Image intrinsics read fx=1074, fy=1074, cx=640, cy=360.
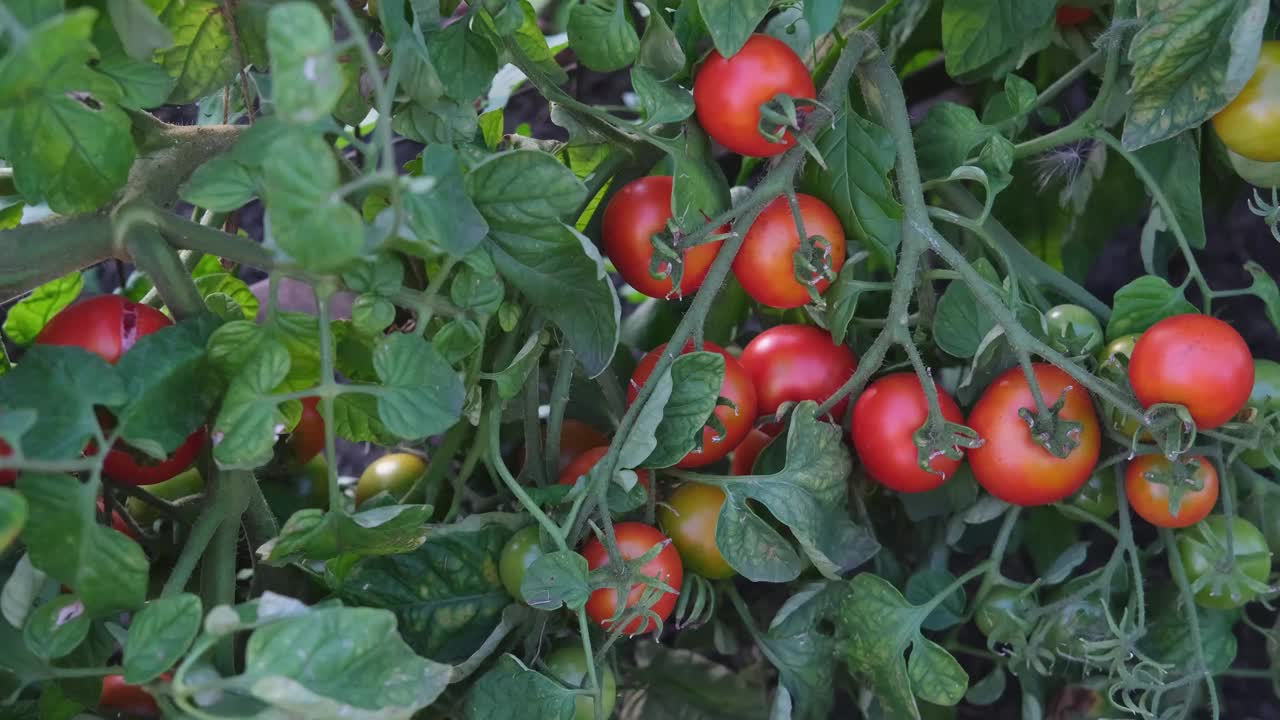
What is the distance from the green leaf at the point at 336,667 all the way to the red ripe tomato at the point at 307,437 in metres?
0.39

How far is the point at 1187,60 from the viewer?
0.73m

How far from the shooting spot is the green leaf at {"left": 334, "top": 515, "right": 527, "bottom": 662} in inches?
29.4

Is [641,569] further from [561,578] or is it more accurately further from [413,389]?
[413,389]

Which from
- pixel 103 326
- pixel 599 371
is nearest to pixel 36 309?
pixel 103 326

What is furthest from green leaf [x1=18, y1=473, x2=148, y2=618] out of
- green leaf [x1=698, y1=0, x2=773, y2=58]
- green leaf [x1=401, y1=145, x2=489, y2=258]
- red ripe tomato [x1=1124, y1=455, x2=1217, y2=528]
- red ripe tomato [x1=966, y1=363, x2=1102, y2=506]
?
red ripe tomato [x1=1124, y1=455, x2=1217, y2=528]

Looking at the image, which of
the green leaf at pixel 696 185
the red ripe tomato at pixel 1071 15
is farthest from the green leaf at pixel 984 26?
the green leaf at pixel 696 185

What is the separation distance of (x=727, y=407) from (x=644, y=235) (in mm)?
136

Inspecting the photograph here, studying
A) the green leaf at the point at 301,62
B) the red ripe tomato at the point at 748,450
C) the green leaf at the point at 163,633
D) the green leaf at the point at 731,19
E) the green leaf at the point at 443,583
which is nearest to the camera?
the green leaf at the point at 301,62

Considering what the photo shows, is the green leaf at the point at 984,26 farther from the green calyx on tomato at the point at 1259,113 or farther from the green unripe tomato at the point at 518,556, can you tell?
the green unripe tomato at the point at 518,556

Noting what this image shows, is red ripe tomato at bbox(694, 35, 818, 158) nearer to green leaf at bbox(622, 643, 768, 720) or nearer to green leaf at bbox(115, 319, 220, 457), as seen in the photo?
green leaf at bbox(115, 319, 220, 457)

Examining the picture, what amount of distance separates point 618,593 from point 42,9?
0.45 m

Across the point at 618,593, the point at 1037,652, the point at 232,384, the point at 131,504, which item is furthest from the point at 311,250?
the point at 1037,652

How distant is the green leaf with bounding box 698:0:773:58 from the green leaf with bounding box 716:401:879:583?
25 centimetres

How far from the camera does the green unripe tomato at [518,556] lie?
73 cm
